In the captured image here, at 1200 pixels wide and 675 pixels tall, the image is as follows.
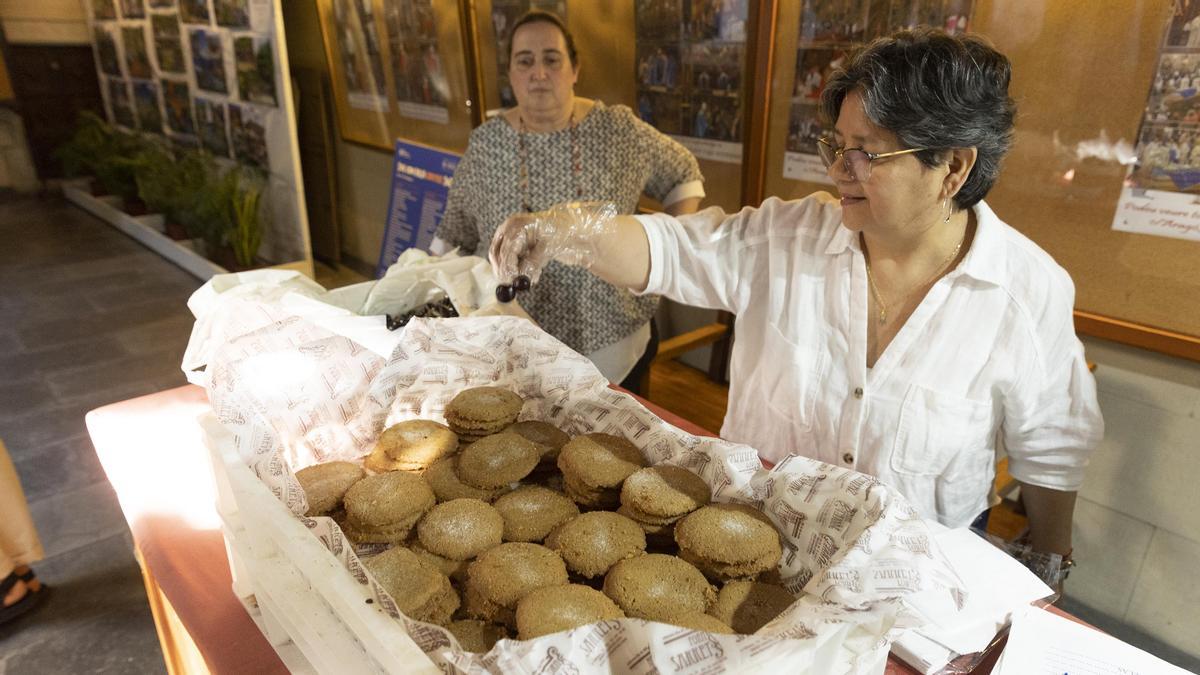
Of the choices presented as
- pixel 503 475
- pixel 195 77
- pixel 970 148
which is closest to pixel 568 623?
pixel 503 475

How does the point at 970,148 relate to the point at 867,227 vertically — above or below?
above

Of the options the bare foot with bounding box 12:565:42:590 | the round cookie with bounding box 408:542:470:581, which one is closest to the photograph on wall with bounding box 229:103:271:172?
the bare foot with bounding box 12:565:42:590

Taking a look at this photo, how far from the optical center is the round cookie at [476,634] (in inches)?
39.2

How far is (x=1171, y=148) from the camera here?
2.12 metres

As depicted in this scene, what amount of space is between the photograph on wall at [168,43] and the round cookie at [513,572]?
5719 mm

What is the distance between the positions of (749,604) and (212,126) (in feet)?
19.0

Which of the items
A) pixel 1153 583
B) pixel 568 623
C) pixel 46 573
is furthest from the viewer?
pixel 46 573

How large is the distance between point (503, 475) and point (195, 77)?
17.7 feet

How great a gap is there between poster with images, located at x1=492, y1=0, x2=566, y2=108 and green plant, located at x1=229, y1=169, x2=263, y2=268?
2015 millimetres

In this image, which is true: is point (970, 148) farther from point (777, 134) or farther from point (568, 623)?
point (777, 134)

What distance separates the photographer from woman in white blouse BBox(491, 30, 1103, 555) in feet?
4.33

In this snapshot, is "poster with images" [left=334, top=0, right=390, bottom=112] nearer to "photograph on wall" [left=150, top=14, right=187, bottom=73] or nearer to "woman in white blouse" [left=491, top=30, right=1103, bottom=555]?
"photograph on wall" [left=150, top=14, right=187, bottom=73]

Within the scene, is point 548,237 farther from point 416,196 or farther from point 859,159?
point 416,196

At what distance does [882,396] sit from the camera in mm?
1557
